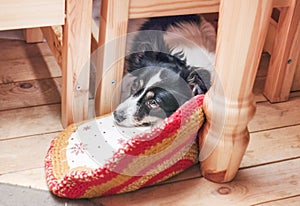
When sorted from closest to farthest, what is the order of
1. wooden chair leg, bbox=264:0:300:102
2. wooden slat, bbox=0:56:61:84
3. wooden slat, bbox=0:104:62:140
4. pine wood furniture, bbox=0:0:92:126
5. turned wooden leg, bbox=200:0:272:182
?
turned wooden leg, bbox=200:0:272:182 → pine wood furniture, bbox=0:0:92:126 → wooden slat, bbox=0:104:62:140 → wooden chair leg, bbox=264:0:300:102 → wooden slat, bbox=0:56:61:84

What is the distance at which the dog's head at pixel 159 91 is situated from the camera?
1.54 m

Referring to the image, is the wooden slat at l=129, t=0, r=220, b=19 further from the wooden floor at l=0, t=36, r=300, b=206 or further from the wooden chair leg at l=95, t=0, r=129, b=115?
the wooden floor at l=0, t=36, r=300, b=206

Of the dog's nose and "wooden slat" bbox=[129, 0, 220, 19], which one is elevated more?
"wooden slat" bbox=[129, 0, 220, 19]

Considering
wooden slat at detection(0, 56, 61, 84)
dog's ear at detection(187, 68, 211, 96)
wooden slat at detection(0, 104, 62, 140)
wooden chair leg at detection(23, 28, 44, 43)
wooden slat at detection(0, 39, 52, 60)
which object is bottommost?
wooden slat at detection(0, 104, 62, 140)

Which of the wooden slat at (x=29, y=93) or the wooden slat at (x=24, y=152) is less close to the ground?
the wooden slat at (x=29, y=93)

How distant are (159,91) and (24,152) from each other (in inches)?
15.9

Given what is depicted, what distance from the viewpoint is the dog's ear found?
158cm

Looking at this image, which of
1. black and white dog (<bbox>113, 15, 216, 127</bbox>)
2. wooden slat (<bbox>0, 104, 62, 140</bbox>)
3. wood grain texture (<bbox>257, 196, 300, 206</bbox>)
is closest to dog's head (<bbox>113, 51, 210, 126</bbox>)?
black and white dog (<bbox>113, 15, 216, 127</bbox>)

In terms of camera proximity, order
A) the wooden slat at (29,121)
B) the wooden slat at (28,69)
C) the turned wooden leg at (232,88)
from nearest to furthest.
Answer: the turned wooden leg at (232,88) < the wooden slat at (29,121) < the wooden slat at (28,69)

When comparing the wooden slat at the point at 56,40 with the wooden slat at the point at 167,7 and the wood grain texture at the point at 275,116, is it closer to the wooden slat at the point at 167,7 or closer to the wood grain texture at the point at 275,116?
the wooden slat at the point at 167,7

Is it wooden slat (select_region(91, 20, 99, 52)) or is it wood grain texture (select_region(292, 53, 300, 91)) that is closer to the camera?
wooden slat (select_region(91, 20, 99, 52))

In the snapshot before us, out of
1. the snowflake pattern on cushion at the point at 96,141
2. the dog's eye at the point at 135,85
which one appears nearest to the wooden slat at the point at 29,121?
the snowflake pattern on cushion at the point at 96,141

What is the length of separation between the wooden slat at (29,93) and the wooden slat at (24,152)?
163mm

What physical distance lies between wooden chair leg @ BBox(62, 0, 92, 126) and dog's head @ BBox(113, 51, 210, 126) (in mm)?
111
